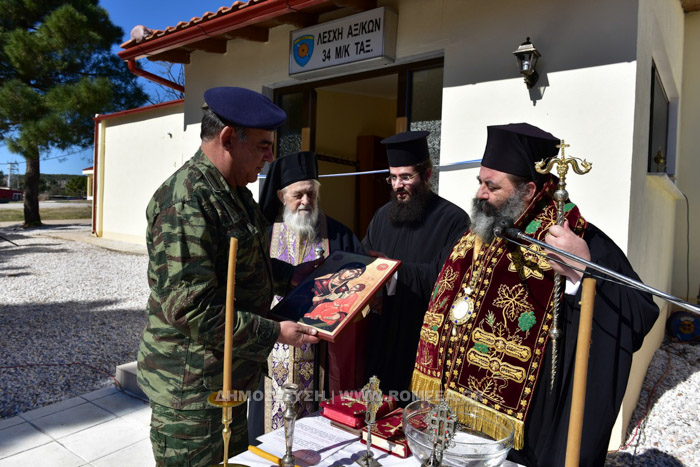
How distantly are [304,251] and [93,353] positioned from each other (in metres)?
3.99

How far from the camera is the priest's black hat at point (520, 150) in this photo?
2.14 m

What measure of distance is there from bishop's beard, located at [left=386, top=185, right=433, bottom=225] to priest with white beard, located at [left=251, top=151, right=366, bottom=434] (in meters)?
0.33

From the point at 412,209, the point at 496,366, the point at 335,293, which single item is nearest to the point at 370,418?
the point at 335,293

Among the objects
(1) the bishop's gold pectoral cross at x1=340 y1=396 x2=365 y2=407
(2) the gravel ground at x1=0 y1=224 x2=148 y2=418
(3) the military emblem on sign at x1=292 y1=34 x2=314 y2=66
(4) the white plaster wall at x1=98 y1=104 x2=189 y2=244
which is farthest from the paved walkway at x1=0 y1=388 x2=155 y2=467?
(4) the white plaster wall at x1=98 y1=104 x2=189 y2=244

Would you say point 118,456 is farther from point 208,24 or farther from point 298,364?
point 208,24

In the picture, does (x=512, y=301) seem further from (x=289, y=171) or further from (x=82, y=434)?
(x=82, y=434)

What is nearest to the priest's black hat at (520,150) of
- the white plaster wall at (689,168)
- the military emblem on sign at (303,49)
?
the military emblem on sign at (303,49)

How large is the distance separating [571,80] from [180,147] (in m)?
10.0

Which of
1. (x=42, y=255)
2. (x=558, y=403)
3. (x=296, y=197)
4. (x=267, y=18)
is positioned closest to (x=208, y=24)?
(x=267, y=18)

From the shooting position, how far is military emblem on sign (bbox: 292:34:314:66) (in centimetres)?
585

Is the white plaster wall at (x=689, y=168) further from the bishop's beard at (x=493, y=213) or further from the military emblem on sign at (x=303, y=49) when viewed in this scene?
the bishop's beard at (x=493, y=213)

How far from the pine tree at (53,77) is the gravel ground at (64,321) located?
6.77m

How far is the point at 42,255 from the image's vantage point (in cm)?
1256

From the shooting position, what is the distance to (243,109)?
5.56 ft
